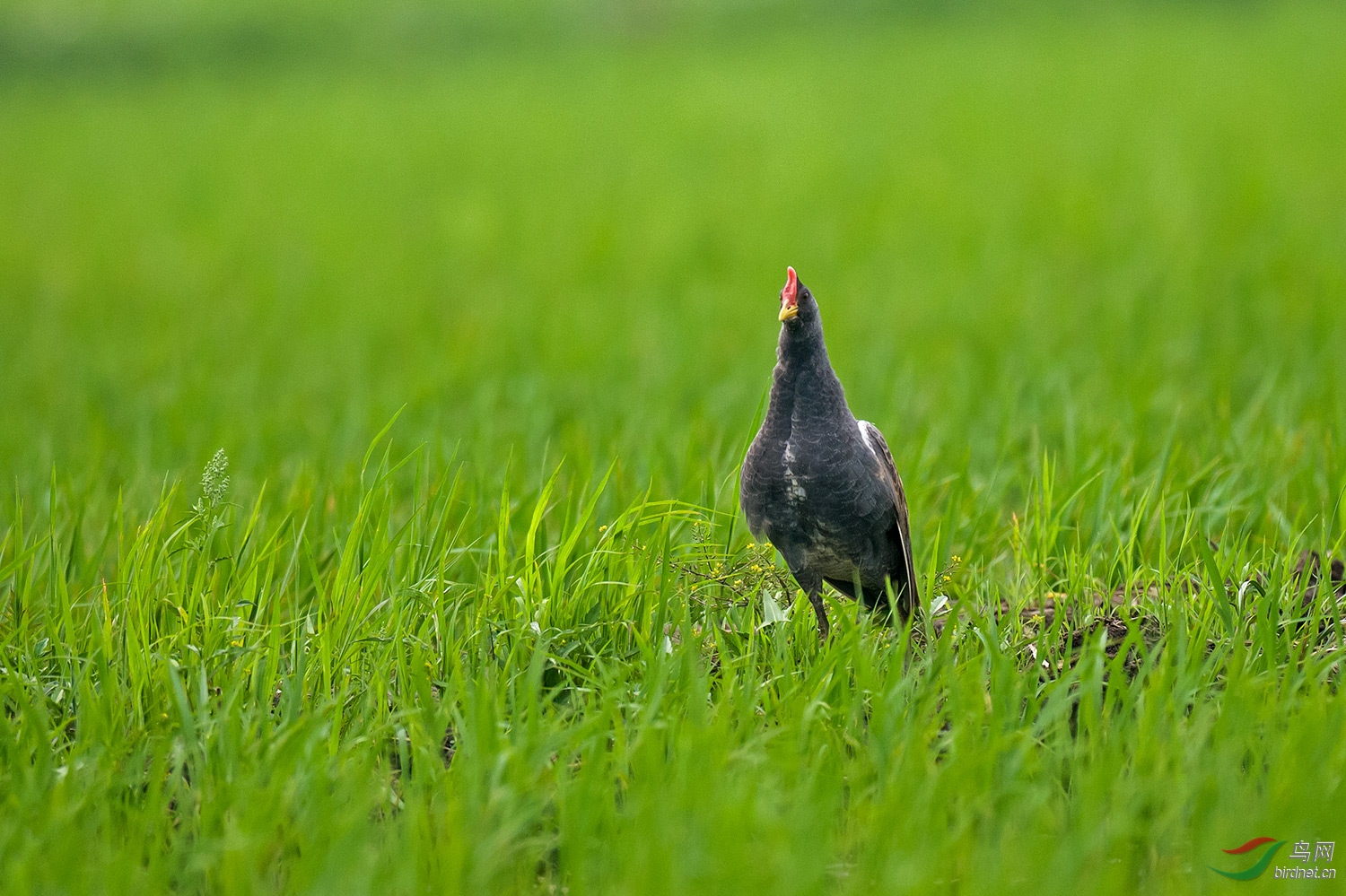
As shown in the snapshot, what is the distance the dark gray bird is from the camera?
9.55 feet

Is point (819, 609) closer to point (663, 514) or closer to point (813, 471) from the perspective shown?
point (813, 471)

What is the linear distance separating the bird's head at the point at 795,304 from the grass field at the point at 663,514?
82cm

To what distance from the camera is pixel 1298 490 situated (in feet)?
14.0

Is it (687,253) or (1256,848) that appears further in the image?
(687,253)

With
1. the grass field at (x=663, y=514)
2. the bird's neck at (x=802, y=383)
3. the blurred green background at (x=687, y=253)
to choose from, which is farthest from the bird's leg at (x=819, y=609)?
the blurred green background at (x=687, y=253)

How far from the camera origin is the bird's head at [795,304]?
2830mm

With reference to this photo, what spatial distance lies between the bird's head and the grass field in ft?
2.69

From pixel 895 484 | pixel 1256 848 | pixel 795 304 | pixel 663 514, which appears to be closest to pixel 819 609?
pixel 895 484

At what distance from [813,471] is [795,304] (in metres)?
0.43

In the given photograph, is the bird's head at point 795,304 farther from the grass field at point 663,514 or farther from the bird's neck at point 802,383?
the grass field at point 663,514

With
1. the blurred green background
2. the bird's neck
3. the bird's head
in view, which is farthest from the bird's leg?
the blurred green background

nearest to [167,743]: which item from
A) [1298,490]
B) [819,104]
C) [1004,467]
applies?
A: [1004,467]

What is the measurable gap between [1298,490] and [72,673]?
420 cm

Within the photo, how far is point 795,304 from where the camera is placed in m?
2.85
